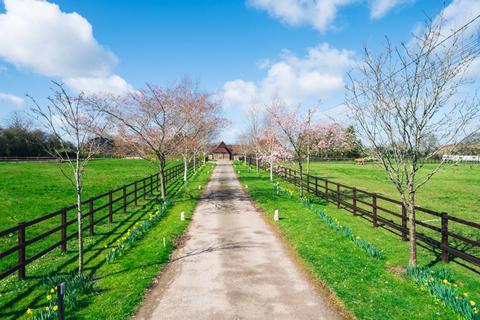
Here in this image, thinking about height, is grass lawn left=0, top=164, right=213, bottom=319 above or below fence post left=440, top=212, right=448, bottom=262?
below

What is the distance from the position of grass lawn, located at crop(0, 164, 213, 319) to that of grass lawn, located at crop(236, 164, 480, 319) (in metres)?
4.16

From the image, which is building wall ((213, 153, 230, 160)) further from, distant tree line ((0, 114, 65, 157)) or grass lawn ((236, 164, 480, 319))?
grass lawn ((236, 164, 480, 319))

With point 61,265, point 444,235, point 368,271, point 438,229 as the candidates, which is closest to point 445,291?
point 368,271

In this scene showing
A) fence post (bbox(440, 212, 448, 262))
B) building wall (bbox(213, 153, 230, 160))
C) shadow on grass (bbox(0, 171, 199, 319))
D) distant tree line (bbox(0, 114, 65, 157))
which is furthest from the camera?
building wall (bbox(213, 153, 230, 160))

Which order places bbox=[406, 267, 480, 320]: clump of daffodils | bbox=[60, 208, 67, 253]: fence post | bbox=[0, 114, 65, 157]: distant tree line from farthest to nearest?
1. bbox=[0, 114, 65, 157]: distant tree line
2. bbox=[60, 208, 67, 253]: fence post
3. bbox=[406, 267, 480, 320]: clump of daffodils

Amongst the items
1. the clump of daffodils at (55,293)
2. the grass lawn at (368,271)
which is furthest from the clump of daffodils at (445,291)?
the clump of daffodils at (55,293)

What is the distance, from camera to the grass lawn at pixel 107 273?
6.17 m

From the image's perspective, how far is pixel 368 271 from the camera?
313 inches

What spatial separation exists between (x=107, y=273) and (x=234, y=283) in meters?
3.27

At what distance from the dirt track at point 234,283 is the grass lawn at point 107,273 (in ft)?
1.42

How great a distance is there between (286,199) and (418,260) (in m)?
11.2

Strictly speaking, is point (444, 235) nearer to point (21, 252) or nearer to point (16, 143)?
point (21, 252)

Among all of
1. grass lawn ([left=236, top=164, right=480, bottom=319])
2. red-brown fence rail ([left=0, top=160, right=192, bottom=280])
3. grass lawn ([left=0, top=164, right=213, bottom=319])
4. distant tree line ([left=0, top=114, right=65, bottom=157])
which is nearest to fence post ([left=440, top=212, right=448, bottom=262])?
grass lawn ([left=236, top=164, right=480, bottom=319])

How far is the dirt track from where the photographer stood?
6.05 m
